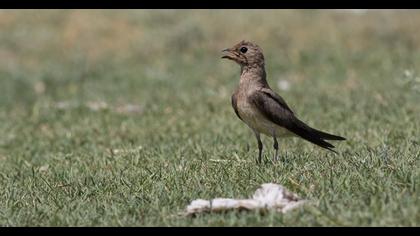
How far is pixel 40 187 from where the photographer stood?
747 cm

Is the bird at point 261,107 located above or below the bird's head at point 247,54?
below

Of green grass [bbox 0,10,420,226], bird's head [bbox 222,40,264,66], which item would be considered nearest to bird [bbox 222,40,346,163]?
bird's head [bbox 222,40,264,66]

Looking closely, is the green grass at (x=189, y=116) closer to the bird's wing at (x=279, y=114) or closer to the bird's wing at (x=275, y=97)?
the bird's wing at (x=279, y=114)

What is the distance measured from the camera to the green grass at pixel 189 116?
238 inches

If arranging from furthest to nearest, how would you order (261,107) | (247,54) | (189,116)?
1. (189,116)
2. (247,54)
3. (261,107)

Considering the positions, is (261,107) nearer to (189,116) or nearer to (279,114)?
(279,114)

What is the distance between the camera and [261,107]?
25.6 ft

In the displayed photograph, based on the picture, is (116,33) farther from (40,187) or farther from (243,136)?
(40,187)

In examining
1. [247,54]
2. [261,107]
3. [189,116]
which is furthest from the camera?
[189,116]

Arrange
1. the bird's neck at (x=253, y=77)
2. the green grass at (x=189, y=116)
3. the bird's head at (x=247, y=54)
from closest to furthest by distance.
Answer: the green grass at (x=189, y=116) < the bird's neck at (x=253, y=77) < the bird's head at (x=247, y=54)

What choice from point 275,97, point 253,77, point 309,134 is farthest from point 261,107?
point 309,134

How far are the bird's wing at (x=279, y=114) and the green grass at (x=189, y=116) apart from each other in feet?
0.69

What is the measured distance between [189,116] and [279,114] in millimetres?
4881

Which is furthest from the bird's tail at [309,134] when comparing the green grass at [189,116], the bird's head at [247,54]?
the bird's head at [247,54]
